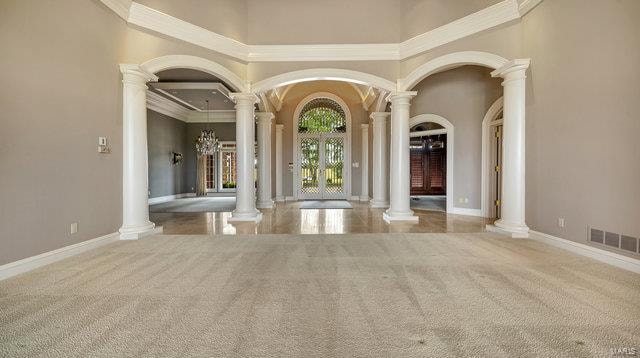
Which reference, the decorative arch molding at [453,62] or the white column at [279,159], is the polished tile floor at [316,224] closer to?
the decorative arch molding at [453,62]

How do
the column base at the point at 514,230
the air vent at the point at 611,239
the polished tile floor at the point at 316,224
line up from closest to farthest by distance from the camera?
1. the air vent at the point at 611,239
2. the column base at the point at 514,230
3. the polished tile floor at the point at 316,224

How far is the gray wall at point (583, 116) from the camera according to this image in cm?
318

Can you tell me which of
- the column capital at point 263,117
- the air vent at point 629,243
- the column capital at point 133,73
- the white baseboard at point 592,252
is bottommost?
the white baseboard at point 592,252

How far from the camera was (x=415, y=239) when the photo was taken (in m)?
4.58

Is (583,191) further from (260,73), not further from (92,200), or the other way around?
(92,200)

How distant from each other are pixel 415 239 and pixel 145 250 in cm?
388

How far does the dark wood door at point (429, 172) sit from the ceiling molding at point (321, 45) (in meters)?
8.81

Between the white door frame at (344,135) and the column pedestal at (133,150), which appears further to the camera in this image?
the white door frame at (344,135)

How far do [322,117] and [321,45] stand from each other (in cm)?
505

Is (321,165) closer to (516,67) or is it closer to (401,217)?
(401,217)

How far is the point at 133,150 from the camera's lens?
471 centimetres

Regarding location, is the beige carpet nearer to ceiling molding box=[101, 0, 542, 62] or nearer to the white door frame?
ceiling molding box=[101, 0, 542, 62]

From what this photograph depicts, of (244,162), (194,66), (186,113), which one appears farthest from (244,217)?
(186,113)

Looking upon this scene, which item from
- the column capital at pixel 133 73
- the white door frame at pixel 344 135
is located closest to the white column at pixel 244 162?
the column capital at pixel 133 73
